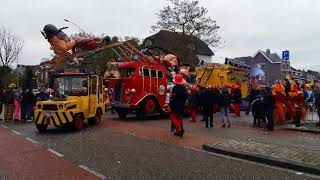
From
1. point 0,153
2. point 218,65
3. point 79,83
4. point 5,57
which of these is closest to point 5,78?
point 5,57

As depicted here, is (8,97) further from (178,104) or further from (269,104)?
(269,104)

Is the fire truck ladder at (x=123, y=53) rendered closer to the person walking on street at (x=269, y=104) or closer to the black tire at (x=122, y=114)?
the black tire at (x=122, y=114)

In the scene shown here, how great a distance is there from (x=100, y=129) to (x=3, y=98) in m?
6.93

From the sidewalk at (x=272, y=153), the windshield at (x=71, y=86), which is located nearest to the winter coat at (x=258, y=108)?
the sidewalk at (x=272, y=153)

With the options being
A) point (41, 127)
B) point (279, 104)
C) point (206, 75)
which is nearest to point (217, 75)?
point (206, 75)

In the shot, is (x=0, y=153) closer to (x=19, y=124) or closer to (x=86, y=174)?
(x=86, y=174)

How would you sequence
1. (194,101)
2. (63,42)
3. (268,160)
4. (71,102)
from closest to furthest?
(268,160) < (71,102) < (63,42) < (194,101)

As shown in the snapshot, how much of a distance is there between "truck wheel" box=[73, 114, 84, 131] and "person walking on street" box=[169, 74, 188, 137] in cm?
385

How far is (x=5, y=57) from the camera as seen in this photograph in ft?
212

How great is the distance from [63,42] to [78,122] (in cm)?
491

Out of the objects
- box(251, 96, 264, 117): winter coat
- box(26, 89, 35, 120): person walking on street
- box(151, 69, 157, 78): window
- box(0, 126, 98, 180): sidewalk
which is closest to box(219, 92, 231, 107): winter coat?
box(251, 96, 264, 117): winter coat

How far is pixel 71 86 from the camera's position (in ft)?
56.8

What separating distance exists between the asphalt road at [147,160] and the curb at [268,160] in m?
0.24

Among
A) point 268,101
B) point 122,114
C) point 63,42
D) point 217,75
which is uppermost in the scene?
point 63,42
